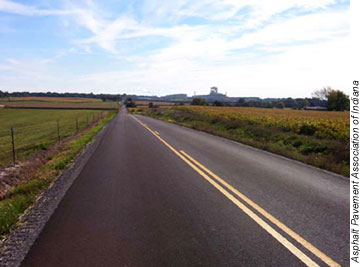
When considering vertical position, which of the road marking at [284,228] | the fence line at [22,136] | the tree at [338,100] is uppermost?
the tree at [338,100]

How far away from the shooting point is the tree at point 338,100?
281 feet

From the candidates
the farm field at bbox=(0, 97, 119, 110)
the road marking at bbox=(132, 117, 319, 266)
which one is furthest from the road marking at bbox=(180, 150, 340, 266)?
the farm field at bbox=(0, 97, 119, 110)

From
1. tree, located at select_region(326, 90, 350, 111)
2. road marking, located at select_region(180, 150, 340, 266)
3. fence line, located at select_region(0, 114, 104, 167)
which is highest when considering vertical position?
tree, located at select_region(326, 90, 350, 111)

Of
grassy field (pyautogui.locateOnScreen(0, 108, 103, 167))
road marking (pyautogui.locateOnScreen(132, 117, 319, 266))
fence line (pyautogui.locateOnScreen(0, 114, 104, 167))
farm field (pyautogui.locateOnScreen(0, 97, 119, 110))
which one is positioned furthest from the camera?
farm field (pyautogui.locateOnScreen(0, 97, 119, 110))

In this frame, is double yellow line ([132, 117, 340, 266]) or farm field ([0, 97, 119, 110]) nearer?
double yellow line ([132, 117, 340, 266])

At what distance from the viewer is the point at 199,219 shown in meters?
4.91

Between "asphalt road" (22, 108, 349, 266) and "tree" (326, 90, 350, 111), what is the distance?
87584mm

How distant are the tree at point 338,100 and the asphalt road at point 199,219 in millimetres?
87584

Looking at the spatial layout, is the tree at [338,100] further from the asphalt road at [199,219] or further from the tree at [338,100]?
the asphalt road at [199,219]

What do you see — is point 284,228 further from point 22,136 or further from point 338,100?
point 338,100

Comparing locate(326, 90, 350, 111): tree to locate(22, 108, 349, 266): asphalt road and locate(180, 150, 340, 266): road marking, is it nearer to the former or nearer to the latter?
locate(22, 108, 349, 266): asphalt road

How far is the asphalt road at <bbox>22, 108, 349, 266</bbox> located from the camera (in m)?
3.74

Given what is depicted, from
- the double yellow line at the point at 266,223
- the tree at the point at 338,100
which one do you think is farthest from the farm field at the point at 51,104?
the double yellow line at the point at 266,223

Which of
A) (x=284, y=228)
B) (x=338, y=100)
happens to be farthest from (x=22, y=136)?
(x=338, y=100)
